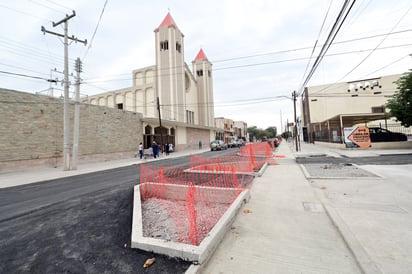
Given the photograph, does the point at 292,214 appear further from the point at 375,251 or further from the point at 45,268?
the point at 45,268

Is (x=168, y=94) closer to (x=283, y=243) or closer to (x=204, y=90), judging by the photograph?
(x=204, y=90)

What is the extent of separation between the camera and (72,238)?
323 cm

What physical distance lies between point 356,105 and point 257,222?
1563 inches

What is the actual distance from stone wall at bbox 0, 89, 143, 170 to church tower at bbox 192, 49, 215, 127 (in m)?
26.3

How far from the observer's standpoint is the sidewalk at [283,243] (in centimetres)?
225

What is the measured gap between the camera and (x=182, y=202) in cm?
504

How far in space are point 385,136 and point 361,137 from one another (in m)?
2.30

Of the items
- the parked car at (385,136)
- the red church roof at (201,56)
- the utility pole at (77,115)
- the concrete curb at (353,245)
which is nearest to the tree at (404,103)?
the parked car at (385,136)

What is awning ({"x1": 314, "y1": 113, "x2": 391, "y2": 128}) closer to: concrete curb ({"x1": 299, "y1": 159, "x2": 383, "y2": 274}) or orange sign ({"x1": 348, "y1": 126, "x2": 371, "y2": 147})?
orange sign ({"x1": 348, "y1": 126, "x2": 371, "y2": 147})

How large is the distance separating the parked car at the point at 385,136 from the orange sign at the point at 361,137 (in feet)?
4.04

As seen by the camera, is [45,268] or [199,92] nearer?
[45,268]

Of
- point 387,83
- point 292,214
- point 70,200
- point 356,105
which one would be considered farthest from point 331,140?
point 70,200

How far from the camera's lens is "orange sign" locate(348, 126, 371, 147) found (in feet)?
55.3

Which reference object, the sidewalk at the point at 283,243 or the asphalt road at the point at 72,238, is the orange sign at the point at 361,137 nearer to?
the sidewalk at the point at 283,243
